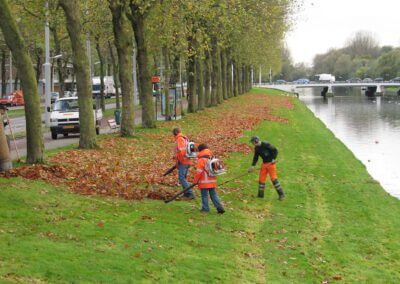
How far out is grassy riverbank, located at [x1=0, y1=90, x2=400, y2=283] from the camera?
9.62m

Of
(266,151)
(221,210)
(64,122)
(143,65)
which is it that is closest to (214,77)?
(143,65)

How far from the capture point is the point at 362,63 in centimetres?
18438

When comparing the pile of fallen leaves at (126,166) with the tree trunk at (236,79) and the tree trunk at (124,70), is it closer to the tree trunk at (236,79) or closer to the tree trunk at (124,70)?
the tree trunk at (124,70)

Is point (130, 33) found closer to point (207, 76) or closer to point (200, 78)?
point (200, 78)

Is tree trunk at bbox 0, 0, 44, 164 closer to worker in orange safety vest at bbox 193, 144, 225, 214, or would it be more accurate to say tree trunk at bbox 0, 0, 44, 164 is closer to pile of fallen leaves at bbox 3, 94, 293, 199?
pile of fallen leaves at bbox 3, 94, 293, 199

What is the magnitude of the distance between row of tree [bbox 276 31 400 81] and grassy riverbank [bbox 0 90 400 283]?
463 ft

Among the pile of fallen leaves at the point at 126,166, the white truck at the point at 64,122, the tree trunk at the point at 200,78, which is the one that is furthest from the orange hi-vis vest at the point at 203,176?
the tree trunk at the point at 200,78

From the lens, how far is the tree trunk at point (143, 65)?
94.4ft

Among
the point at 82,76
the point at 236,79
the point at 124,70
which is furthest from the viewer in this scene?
the point at 236,79

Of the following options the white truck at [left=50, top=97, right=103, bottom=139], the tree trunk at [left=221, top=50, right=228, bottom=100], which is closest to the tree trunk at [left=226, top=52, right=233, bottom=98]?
the tree trunk at [left=221, top=50, right=228, bottom=100]

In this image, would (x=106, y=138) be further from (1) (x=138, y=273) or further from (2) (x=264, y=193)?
(1) (x=138, y=273)

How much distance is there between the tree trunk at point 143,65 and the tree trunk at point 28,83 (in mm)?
12963

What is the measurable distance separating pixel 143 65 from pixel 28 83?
14.5m

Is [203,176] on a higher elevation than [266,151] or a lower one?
lower
